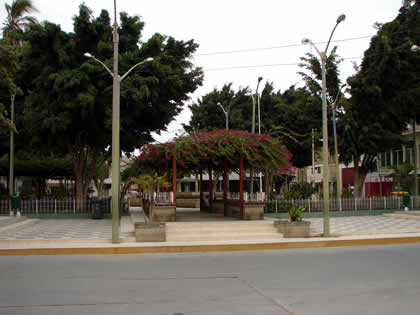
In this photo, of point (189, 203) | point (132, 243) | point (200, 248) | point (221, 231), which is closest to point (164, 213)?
point (221, 231)

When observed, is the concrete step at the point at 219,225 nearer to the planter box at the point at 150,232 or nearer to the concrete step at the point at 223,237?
the concrete step at the point at 223,237

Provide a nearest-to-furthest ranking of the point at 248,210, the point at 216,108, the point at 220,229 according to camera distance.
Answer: the point at 220,229, the point at 248,210, the point at 216,108

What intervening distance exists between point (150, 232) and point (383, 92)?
2149 cm

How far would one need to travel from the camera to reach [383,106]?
29281 millimetres

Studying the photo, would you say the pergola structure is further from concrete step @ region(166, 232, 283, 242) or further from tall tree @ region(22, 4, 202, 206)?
tall tree @ region(22, 4, 202, 206)

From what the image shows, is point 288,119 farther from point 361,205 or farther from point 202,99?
point 361,205

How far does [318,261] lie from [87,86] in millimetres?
16293

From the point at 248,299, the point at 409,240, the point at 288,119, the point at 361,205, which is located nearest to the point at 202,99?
the point at 288,119

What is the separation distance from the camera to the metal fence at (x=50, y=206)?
81.7ft

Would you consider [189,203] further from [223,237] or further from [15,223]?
[223,237]

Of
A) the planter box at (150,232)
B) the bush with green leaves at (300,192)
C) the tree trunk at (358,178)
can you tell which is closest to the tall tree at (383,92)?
the tree trunk at (358,178)

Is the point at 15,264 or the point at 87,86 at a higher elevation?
the point at 87,86

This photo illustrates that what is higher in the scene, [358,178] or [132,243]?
[358,178]

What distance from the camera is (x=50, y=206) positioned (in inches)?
981
